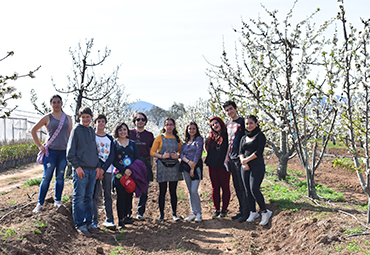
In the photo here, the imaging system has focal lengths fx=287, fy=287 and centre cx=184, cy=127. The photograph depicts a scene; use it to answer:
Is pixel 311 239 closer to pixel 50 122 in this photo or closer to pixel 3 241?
pixel 3 241

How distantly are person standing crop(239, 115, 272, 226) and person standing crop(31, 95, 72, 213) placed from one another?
3.00 meters

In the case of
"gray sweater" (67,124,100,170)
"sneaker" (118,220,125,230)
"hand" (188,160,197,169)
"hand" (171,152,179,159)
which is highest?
"gray sweater" (67,124,100,170)

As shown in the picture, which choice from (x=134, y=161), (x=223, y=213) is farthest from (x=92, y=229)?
(x=223, y=213)

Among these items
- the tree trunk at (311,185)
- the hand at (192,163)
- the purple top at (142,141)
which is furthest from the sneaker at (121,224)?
the tree trunk at (311,185)

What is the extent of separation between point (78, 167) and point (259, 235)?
9.76ft

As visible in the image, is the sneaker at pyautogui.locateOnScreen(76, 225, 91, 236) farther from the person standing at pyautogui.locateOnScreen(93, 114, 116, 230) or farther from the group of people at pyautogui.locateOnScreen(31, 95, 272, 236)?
the person standing at pyautogui.locateOnScreen(93, 114, 116, 230)

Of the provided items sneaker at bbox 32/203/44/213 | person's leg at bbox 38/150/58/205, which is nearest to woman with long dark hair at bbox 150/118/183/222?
person's leg at bbox 38/150/58/205

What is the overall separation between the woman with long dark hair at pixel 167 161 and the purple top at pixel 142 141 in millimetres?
292

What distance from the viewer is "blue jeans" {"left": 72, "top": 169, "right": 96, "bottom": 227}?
4.35 m

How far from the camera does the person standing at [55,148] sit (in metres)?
4.62

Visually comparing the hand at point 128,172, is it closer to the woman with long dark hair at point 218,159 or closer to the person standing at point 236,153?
the woman with long dark hair at point 218,159

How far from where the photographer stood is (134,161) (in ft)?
16.5

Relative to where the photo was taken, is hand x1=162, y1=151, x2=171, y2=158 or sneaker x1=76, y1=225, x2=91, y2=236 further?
hand x1=162, y1=151, x2=171, y2=158

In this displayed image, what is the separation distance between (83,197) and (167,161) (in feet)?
5.10
